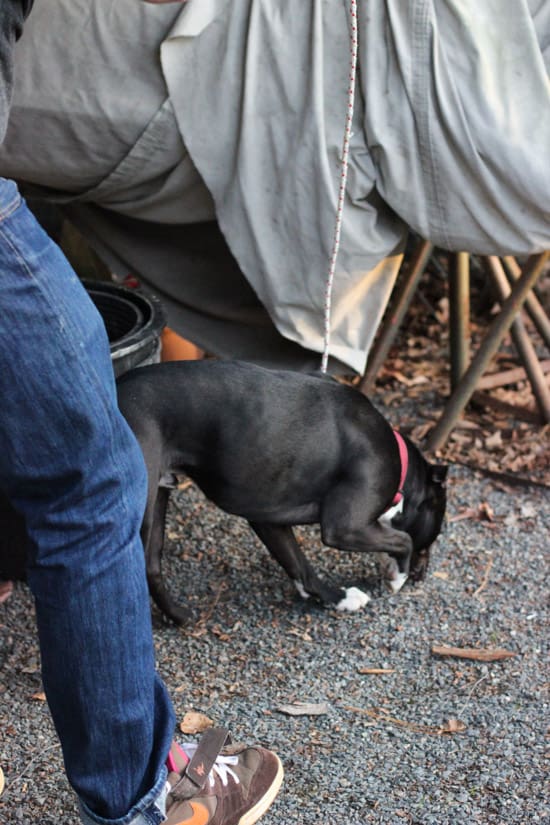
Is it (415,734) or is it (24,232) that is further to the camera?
(415,734)

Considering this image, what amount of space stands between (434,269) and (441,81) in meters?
3.21

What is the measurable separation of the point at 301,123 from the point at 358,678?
1.70 m

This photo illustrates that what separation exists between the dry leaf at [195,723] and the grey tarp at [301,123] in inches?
51.5

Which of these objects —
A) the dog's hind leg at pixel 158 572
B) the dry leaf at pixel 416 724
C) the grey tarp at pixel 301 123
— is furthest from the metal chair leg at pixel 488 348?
the dry leaf at pixel 416 724

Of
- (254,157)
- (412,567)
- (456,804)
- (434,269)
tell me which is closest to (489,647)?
(412,567)

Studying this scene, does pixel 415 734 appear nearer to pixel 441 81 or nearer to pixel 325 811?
pixel 325 811

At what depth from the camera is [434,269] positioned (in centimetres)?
629

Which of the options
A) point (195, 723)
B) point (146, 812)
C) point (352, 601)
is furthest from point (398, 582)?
point (146, 812)

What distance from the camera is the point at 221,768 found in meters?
2.22

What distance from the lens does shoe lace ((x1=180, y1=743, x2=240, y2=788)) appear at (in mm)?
2186

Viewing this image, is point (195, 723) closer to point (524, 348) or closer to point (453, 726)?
point (453, 726)

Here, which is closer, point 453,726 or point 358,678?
point 453,726

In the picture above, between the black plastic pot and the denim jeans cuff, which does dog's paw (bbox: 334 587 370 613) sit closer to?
the black plastic pot

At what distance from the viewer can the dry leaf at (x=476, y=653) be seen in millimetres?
3029
